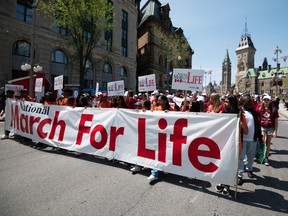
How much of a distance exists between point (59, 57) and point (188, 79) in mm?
23808

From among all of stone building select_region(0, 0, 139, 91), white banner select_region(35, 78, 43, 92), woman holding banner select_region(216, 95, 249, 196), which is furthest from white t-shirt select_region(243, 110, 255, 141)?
stone building select_region(0, 0, 139, 91)

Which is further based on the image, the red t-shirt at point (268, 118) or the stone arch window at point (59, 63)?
the stone arch window at point (59, 63)

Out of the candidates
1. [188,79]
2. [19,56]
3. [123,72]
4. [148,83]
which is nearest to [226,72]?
[123,72]

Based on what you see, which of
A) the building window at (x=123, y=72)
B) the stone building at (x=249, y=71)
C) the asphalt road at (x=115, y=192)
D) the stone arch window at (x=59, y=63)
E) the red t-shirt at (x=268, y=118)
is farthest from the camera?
the stone building at (x=249, y=71)

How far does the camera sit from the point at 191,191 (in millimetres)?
4219

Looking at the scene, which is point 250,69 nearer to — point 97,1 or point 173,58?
point 173,58

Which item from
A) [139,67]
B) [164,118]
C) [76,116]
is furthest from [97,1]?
[139,67]

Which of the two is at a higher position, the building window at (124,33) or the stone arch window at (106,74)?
the building window at (124,33)

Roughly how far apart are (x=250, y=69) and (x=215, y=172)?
522 ft

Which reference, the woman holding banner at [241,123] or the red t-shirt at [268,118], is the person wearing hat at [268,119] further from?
the woman holding banner at [241,123]

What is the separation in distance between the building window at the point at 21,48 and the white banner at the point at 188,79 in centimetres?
2141

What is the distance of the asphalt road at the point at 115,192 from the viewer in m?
3.46

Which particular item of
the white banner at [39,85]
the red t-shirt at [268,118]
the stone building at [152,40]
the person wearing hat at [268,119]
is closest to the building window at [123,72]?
the stone building at [152,40]

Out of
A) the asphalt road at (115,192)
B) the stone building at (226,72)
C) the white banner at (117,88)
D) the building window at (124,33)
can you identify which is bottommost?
the asphalt road at (115,192)
